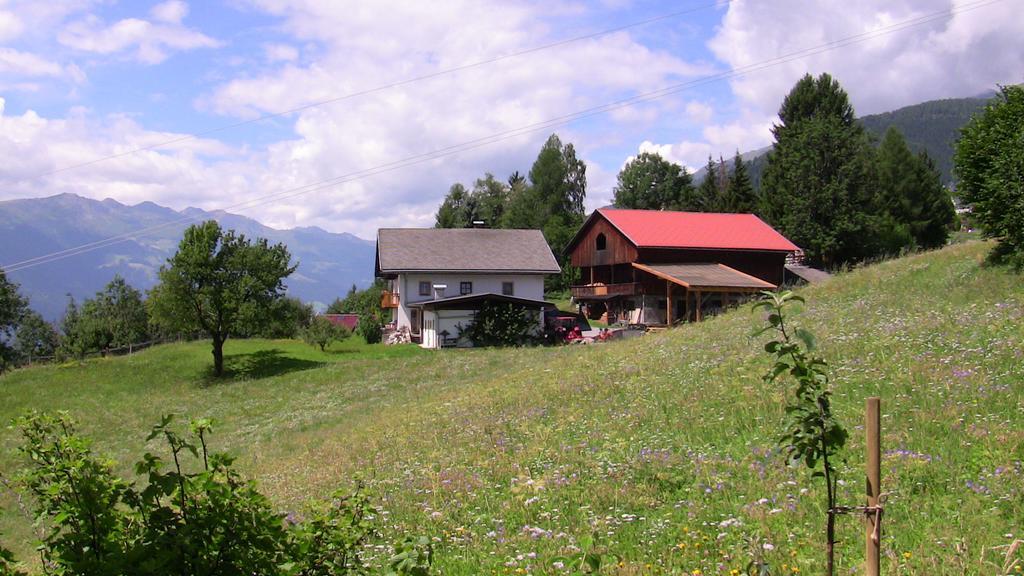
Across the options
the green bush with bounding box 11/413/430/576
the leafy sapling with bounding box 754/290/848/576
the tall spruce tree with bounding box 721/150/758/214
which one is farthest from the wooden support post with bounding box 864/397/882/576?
the tall spruce tree with bounding box 721/150/758/214

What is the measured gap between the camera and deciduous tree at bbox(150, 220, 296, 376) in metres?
42.6

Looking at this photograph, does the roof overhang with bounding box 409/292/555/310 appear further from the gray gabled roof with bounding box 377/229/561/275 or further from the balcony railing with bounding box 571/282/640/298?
the balcony railing with bounding box 571/282/640/298

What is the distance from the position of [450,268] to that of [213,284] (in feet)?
53.9

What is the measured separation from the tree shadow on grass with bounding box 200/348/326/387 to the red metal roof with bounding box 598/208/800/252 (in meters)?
26.0

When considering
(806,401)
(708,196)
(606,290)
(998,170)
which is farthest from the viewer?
(708,196)

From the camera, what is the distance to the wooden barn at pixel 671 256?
53469 mm

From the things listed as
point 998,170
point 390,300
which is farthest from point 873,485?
point 390,300

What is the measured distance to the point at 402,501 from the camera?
945 centimetres

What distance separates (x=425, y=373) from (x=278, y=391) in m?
8.43

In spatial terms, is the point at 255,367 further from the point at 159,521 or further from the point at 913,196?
the point at 913,196

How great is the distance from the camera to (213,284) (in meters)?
43.5

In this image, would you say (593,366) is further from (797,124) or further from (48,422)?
(797,124)

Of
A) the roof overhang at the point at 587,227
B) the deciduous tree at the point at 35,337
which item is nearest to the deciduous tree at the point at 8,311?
the deciduous tree at the point at 35,337

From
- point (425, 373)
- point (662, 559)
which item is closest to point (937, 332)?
point (662, 559)
